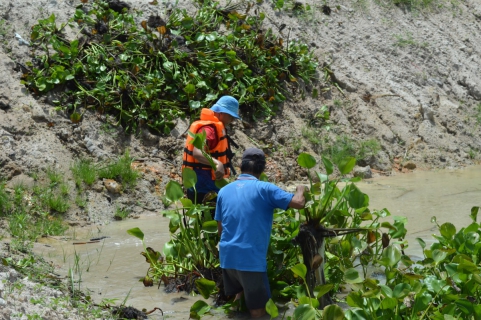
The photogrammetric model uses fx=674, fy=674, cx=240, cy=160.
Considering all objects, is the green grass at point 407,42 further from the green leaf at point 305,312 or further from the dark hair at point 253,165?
the green leaf at point 305,312

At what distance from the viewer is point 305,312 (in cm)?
427

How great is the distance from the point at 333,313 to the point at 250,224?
102 cm

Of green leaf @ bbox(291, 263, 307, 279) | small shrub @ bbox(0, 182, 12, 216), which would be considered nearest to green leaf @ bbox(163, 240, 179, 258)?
green leaf @ bbox(291, 263, 307, 279)

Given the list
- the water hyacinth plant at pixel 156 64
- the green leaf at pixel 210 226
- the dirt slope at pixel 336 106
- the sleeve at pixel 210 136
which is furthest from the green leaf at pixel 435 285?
the water hyacinth plant at pixel 156 64

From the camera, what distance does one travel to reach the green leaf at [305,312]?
425 centimetres

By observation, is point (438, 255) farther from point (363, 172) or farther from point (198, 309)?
point (363, 172)

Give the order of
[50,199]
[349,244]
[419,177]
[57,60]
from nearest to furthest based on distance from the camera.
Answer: [349,244] < [50,199] < [57,60] < [419,177]

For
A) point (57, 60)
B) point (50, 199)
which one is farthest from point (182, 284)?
point (57, 60)

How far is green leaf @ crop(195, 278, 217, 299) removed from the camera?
5.11m

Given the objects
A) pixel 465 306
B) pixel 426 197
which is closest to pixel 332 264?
pixel 465 306

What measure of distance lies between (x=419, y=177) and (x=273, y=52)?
3.20 meters

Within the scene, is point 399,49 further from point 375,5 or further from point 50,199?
point 50,199

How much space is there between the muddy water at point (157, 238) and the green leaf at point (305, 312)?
0.92 m

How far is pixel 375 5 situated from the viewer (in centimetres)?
1507
